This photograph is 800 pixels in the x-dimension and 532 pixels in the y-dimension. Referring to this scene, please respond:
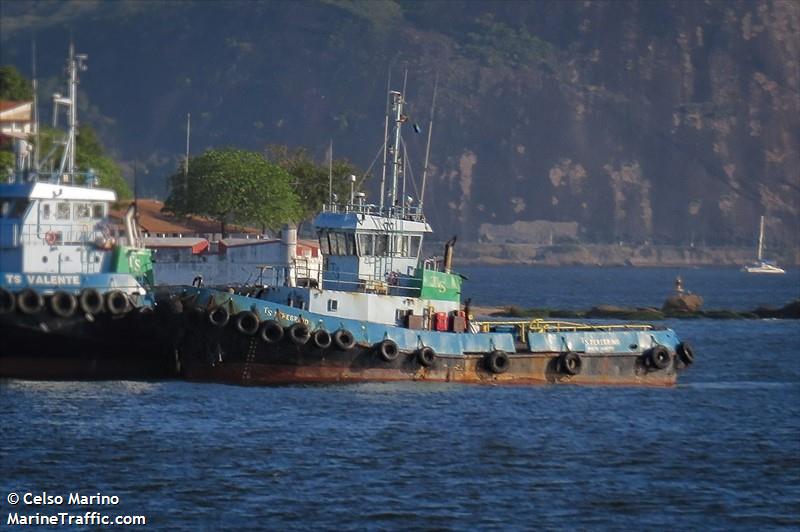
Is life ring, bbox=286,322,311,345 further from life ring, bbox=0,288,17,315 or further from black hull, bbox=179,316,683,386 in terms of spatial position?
life ring, bbox=0,288,17,315

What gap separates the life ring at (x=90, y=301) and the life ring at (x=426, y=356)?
807cm

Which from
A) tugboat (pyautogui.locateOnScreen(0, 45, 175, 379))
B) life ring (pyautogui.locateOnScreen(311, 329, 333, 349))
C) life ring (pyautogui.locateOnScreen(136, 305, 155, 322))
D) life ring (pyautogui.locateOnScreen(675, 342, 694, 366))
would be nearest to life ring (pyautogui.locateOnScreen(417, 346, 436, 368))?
life ring (pyautogui.locateOnScreen(311, 329, 333, 349))

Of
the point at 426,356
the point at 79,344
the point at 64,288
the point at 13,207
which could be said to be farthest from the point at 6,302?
the point at 426,356

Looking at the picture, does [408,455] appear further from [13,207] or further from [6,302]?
[13,207]

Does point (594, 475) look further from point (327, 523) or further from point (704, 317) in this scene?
point (704, 317)

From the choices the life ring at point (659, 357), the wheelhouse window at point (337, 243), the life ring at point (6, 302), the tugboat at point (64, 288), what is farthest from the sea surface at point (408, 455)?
the wheelhouse window at point (337, 243)

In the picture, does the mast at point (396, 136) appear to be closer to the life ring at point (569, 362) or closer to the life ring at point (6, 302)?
the life ring at point (569, 362)

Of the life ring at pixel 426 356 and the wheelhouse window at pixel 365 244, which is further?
the wheelhouse window at pixel 365 244

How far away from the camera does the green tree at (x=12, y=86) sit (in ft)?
325

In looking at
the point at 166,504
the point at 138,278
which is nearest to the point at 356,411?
the point at 138,278

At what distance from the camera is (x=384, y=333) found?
42406mm

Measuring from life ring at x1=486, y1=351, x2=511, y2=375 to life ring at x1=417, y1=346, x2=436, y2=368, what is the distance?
1641 mm

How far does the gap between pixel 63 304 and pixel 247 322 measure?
446cm

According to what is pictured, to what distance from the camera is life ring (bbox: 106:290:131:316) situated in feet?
135
